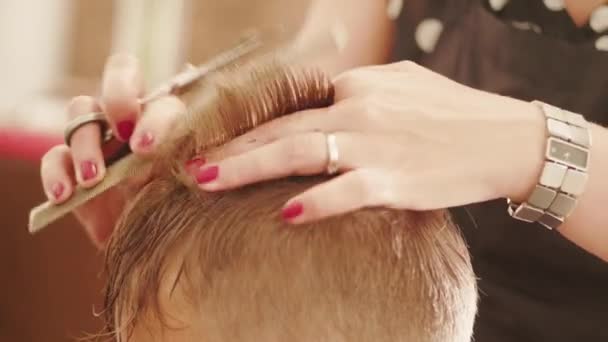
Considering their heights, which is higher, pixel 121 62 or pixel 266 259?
pixel 121 62

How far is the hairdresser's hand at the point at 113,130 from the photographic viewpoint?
83 cm

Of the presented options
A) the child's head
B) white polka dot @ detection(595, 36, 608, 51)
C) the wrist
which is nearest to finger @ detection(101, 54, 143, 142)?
the child's head

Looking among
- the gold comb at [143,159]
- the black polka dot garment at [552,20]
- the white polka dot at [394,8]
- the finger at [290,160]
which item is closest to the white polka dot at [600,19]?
the black polka dot garment at [552,20]

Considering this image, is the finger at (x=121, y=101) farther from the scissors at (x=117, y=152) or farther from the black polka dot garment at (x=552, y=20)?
the black polka dot garment at (x=552, y=20)

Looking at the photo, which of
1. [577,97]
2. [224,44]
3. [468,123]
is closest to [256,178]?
[468,123]

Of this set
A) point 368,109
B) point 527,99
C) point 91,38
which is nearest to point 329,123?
point 368,109

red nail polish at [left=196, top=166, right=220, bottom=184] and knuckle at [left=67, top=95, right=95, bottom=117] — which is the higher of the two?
knuckle at [left=67, top=95, right=95, bottom=117]

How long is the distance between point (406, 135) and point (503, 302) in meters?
0.53

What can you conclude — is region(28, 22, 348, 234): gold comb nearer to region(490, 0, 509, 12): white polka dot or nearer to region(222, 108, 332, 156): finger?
region(222, 108, 332, 156): finger

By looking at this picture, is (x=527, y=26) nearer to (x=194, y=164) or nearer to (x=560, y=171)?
(x=560, y=171)

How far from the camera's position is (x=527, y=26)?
46.9 inches

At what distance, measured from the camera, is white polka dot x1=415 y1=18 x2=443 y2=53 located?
49.8 inches

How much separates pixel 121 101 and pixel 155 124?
10cm

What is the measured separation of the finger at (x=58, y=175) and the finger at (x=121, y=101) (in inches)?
2.6
